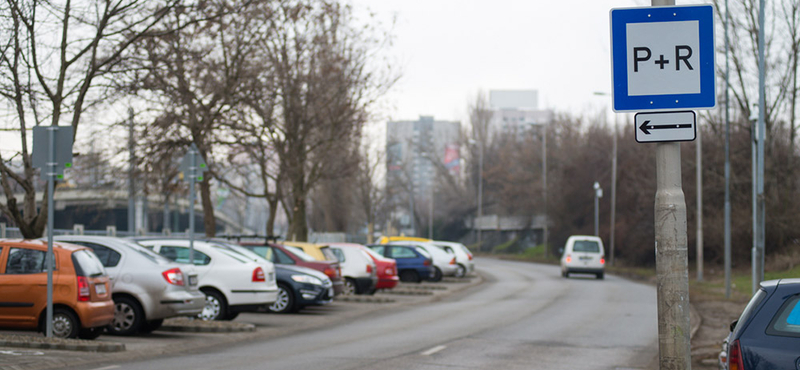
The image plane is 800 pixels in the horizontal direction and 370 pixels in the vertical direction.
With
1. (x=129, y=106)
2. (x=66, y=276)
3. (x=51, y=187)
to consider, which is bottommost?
(x=66, y=276)

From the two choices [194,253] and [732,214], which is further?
[732,214]

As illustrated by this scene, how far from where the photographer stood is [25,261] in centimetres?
1261

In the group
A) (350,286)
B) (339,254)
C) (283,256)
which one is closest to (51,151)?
(283,256)

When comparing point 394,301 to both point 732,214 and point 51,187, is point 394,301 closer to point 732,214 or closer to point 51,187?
→ point 51,187

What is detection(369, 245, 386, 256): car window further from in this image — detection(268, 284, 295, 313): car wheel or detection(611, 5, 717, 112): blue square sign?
detection(611, 5, 717, 112): blue square sign

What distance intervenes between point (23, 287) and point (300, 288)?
730cm

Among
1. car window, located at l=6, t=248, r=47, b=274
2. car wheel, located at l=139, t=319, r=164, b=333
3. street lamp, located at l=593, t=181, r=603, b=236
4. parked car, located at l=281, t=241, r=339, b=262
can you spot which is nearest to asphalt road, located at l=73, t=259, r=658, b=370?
car wheel, located at l=139, t=319, r=164, b=333

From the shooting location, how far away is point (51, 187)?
485 inches

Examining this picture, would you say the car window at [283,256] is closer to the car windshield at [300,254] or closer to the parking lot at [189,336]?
the car windshield at [300,254]

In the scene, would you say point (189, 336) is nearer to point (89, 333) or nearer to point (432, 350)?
point (89, 333)

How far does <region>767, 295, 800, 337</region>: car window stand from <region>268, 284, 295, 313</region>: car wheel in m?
14.0

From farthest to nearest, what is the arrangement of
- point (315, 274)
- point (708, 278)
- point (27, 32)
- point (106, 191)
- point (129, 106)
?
point (708, 278) → point (106, 191) → point (129, 106) → point (315, 274) → point (27, 32)

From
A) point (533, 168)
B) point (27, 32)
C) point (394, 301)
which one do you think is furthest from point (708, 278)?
point (533, 168)

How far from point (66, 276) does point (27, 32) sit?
4990 mm
